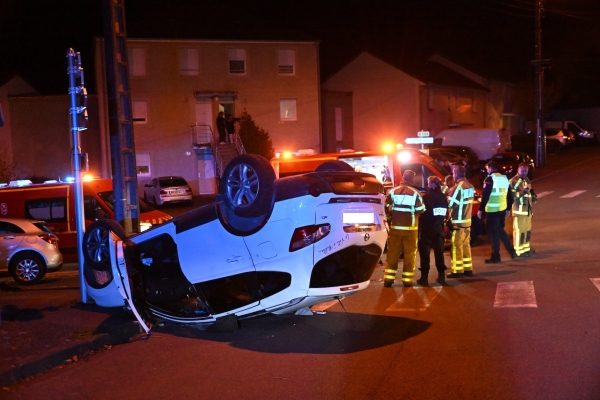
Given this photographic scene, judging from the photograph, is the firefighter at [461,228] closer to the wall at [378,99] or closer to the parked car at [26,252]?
the parked car at [26,252]

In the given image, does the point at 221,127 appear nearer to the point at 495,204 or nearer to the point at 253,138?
the point at 253,138

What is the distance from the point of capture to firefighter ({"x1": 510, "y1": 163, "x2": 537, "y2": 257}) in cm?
1323

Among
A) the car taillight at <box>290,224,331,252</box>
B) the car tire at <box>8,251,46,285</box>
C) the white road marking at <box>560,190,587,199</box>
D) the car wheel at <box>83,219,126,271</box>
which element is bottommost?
the car tire at <box>8,251,46,285</box>

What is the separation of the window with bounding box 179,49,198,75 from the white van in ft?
46.1

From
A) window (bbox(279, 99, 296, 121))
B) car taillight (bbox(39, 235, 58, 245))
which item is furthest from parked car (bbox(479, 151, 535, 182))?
car taillight (bbox(39, 235, 58, 245))

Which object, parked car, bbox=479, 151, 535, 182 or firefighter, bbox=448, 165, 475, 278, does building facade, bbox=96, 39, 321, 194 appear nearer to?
parked car, bbox=479, 151, 535, 182

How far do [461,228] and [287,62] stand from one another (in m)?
29.3

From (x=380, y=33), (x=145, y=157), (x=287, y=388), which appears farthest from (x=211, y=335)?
(x=380, y=33)

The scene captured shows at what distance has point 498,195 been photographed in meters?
13.0

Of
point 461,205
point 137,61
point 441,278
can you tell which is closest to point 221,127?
point 137,61

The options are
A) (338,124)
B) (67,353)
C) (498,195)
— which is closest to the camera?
(67,353)

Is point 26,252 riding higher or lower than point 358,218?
lower

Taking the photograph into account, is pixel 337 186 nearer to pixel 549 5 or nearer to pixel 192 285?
pixel 192 285

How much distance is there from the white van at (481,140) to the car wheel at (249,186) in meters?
29.6
